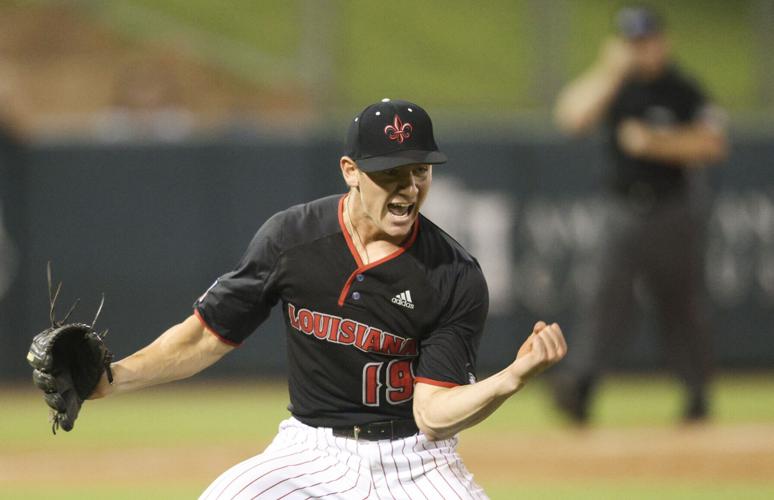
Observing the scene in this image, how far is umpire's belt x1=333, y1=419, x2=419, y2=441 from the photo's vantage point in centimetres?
440

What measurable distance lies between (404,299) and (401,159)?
50 centimetres

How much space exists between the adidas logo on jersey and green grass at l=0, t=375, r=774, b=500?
9.77ft

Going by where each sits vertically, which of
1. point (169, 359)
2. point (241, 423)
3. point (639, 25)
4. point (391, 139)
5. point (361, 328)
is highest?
point (639, 25)

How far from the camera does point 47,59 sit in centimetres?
1437

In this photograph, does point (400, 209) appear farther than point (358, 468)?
No

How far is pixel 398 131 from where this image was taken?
417 centimetres

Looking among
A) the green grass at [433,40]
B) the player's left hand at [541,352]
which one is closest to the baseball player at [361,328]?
the player's left hand at [541,352]

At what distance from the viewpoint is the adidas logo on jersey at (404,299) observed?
435 centimetres

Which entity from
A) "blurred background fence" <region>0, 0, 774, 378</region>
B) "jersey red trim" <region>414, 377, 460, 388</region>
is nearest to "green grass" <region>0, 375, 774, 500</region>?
"blurred background fence" <region>0, 0, 774, 378</region>

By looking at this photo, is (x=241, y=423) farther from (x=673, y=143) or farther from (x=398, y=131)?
(x=398, y=131)

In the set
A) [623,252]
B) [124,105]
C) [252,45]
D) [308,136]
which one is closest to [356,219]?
[623,252]

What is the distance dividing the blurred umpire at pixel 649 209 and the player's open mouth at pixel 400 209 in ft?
14.4

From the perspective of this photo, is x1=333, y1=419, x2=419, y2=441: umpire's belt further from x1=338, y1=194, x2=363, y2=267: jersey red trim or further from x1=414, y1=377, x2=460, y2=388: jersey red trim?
x1=338, y1=194, x2=363, y2=267: jersey red trim

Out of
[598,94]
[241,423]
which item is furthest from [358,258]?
[241,423]
